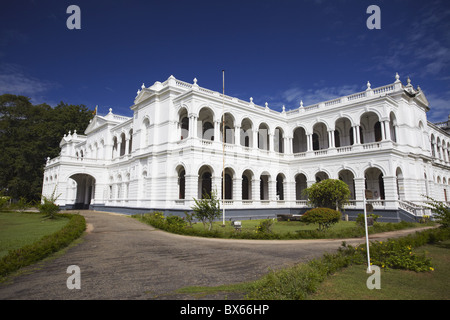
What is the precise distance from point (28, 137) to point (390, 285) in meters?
55.4

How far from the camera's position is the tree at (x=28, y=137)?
4397 centimetres

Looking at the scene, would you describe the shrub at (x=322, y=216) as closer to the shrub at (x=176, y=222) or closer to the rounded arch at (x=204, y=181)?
the shrub at (x=176, y=222)

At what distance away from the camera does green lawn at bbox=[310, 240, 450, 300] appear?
533 cm

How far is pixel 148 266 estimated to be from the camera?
782cm

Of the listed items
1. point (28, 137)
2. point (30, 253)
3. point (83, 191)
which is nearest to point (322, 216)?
point (30, 253)

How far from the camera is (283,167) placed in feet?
99.9

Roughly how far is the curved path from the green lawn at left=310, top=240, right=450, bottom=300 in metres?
→ 1.81

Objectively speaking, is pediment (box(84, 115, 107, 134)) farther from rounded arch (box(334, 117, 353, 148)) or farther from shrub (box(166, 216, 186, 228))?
rounded arch (box(334, 117, 353, 148))

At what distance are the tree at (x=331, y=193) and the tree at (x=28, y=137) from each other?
1707 inches

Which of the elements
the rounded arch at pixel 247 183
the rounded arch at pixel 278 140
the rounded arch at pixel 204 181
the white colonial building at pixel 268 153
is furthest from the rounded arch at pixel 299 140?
the rounded arch at pixel 204 181

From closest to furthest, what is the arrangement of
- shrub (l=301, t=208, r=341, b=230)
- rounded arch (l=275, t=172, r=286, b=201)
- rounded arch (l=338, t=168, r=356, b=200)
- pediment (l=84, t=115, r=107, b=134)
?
shrub (l=301, t=208, r=341, b=230) < rounded arch (l=338, t=168, r=356, b=200) < rounded arch (l=275, t=172, r=286, b=201) < pediment (l=84, t=115, r=107, b=134)

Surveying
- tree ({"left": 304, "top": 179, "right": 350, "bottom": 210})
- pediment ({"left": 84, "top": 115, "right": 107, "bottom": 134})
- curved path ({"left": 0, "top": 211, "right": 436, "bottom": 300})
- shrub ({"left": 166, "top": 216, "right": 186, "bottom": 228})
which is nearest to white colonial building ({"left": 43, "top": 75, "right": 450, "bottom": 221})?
tree ({"left": 304, "top": 179, "right": 350, "bottom": 210})

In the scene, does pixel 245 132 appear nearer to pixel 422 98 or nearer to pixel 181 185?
pixel 181 185
